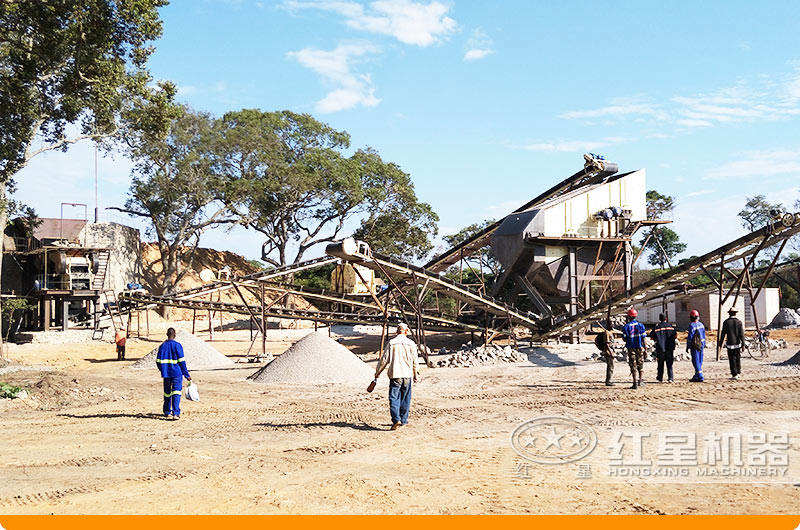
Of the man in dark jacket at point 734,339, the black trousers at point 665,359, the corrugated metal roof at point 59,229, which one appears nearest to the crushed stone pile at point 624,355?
the man in dark jacket at point 734,339

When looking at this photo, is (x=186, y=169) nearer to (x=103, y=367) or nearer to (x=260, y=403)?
(x=103, y=367)

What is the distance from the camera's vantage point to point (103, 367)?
21.4 metres

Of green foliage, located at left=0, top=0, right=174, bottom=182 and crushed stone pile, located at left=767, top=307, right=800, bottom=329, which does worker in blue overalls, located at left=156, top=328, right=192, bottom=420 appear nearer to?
green foliage, located at left=0, top=0, right=174, bottom=182

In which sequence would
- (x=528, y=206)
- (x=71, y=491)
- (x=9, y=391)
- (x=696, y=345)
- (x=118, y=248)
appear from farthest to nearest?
(x=118, y=248)
(x=528, y=206)
(x=696, y=345)
(x=9, y=391)
(x=71, y=491)

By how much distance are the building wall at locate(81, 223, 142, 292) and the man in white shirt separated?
111ft

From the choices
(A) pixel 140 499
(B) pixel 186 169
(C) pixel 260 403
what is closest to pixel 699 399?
(C) pixel 260 403

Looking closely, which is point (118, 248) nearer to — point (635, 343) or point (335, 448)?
point (635, 343)

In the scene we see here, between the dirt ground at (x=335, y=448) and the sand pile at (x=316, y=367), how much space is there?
2.76ft

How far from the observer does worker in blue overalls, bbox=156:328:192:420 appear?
10758 millimetres

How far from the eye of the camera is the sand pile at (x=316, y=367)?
15.9 meters

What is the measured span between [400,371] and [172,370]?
4.21 m

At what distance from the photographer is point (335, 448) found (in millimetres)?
8406

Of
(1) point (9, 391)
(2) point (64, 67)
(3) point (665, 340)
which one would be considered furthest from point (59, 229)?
→ (3) point (665, 340)

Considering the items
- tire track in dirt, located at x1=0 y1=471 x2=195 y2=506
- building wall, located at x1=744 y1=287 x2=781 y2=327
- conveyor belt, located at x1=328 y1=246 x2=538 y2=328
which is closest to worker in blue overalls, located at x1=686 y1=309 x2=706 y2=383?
conveyor belt, located at x1=328 y1=246 x2=538 y2=328
